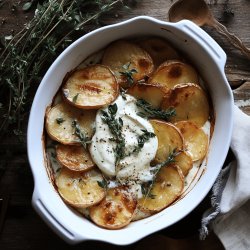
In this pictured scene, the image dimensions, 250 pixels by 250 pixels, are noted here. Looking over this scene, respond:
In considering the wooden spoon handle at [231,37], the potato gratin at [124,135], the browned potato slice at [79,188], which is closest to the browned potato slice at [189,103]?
the potato gratin at [124,135]

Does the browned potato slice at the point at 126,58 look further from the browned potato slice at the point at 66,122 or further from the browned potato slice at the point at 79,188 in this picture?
the browned potato slice at the point at 79,188

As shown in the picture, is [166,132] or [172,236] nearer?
[166,132]

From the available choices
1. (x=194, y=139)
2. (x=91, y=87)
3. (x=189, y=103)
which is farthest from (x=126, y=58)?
(x=194, y=139)

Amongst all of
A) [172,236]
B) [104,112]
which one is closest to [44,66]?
[104,112]

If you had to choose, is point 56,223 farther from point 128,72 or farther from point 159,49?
point 159,49

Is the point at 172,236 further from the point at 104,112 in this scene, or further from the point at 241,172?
the point at 104,112

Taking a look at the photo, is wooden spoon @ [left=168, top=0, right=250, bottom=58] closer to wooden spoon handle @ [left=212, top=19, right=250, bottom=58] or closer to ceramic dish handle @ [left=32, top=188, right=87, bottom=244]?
wooden spoon handle @ [left=212, top=19, right=250, bottom=58]
